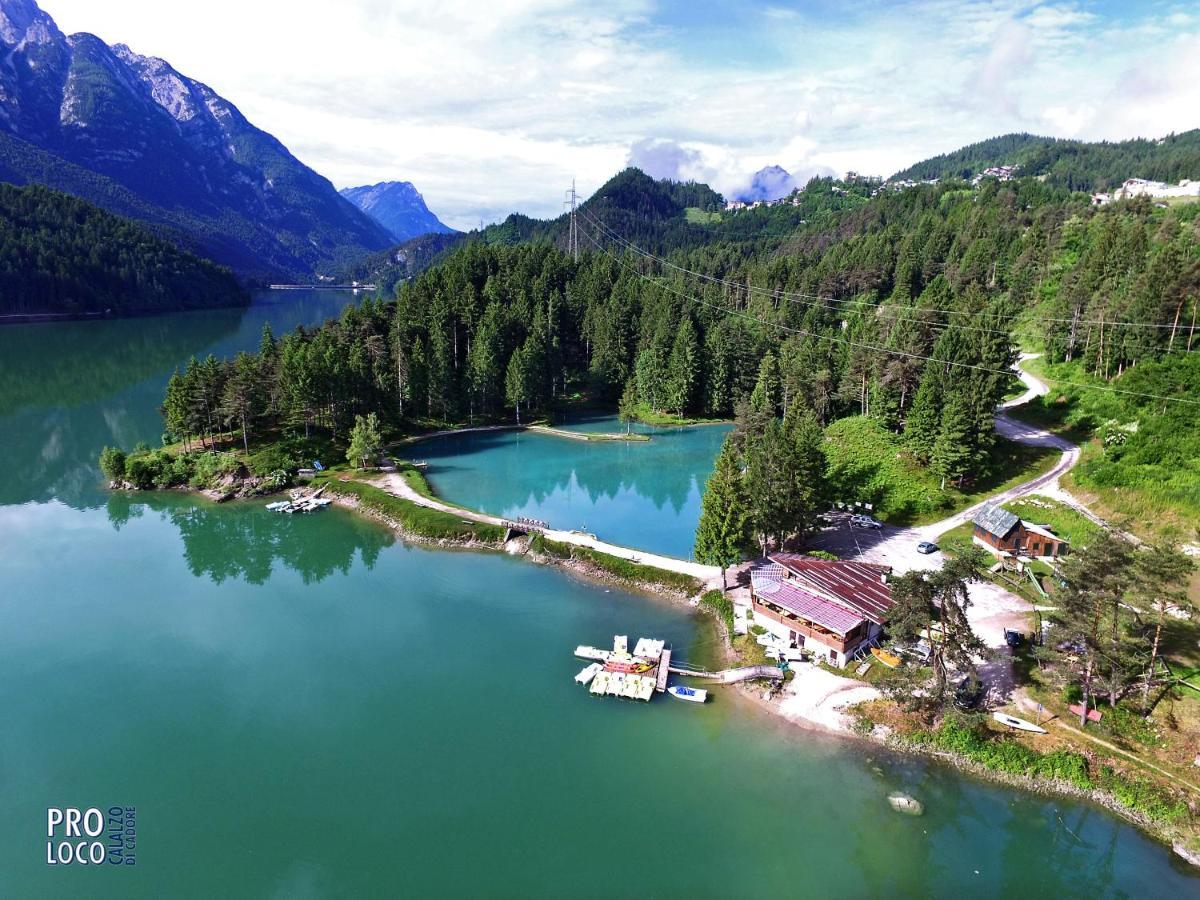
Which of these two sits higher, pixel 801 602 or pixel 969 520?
pixel 969 520

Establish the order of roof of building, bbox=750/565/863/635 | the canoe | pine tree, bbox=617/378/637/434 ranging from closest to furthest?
the canoe, roof of building, bbox=750/565/863/635, pine tree, bbox=617/378/637/434

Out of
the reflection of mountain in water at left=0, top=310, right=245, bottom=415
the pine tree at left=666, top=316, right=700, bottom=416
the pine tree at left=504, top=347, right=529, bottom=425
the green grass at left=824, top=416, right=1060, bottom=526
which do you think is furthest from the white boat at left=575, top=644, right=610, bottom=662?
the reflection of mountain in water at left=0, top=310, right=245, bottom=415

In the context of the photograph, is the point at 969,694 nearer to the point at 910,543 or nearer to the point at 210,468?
the point at 910,543

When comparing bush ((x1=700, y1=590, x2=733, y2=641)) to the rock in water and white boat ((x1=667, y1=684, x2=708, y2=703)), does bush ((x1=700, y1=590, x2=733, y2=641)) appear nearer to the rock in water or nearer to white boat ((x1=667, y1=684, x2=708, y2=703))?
white boat ((x1=667, y1=684, x2=708, y2=703))

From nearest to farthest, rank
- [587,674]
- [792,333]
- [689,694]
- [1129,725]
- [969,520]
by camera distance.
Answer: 1. [1129,725]
2. [689,694]
3. [587,674]
4. [969,520]
5. [792,333]

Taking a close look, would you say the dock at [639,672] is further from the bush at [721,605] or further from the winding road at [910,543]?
the winding road at [910,543]

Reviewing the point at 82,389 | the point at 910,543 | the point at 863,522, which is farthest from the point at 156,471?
the point at 910,543
